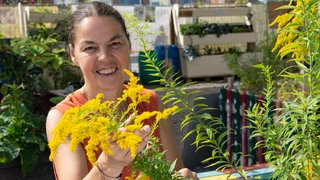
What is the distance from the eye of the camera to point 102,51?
1392 millimetres

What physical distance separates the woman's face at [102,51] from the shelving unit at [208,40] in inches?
291

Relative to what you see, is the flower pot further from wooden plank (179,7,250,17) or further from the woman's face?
wooden plank (179,7,250,17)

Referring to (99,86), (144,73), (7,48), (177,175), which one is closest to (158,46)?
(144,73)

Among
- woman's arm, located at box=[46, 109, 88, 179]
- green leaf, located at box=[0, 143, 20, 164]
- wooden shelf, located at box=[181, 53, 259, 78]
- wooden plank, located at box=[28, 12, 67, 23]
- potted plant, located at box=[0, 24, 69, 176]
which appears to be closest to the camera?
woman's arm, located at box=[46, 109, 88, 179]

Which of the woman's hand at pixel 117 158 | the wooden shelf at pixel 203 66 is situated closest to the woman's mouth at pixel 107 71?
the woman's hand at pixel 117 158

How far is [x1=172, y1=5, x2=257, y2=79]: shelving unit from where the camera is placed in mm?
8828

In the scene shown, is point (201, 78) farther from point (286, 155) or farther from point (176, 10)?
point (286, 155)

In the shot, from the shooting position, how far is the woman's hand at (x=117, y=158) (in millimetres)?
882

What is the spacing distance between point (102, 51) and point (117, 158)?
0.52 metres

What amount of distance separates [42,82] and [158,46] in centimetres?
394

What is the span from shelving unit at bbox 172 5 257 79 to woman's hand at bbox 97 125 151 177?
25.8 ft

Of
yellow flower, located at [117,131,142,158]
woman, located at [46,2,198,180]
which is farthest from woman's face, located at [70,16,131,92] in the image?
yellow flower, located at [117,131,142,158]

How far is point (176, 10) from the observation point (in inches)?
353

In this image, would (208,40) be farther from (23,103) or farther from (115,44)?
(115,44)
